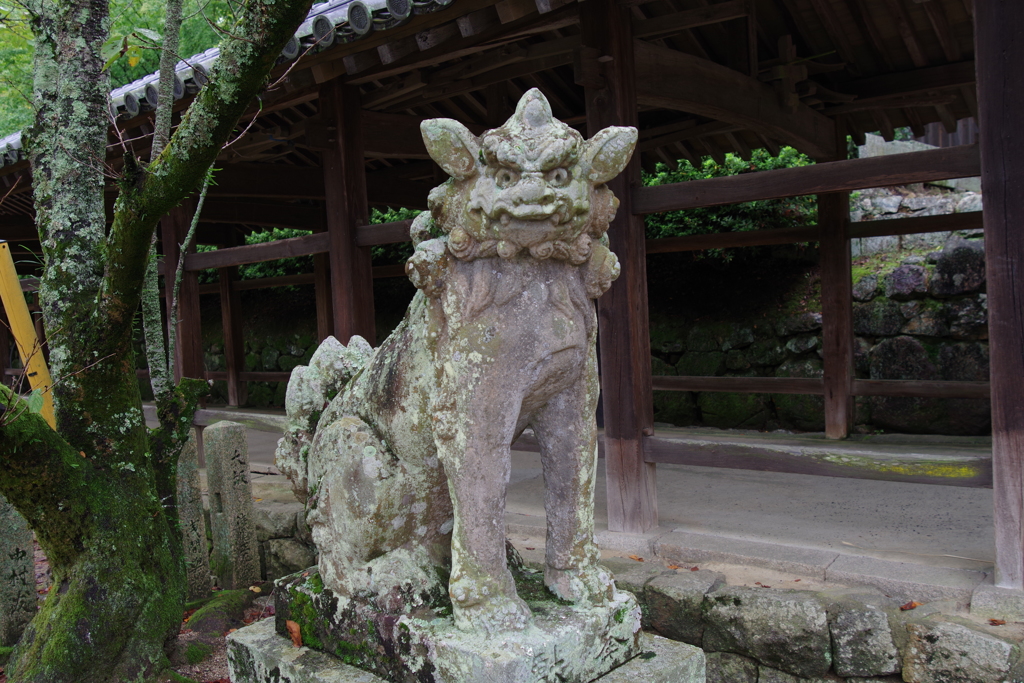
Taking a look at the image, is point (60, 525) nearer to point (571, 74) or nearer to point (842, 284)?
point (571, 74)

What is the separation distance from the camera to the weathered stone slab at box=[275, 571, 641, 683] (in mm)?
1851

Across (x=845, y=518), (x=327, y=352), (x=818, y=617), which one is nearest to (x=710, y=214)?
(x=845, y=518)

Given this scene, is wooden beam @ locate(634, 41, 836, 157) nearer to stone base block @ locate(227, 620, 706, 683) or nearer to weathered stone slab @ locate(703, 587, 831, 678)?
weathered stone slab @ locate(703, 587, 831, 678)

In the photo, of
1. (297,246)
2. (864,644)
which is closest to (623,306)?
(864,644)

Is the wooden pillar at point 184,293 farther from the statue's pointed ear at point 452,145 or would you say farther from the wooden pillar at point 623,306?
the statue's pointed ear at point 452,145

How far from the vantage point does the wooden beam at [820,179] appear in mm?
3314

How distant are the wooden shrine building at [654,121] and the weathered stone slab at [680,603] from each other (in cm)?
66

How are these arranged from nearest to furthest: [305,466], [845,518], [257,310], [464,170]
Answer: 1. [464,170]
2. [305,466]
3. [845,518]
4. [257,310]

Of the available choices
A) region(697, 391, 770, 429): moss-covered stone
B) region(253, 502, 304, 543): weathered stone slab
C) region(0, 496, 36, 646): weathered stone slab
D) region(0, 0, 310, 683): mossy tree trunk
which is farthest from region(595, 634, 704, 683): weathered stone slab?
region(697, 391, 770, 429): moss-covered stone

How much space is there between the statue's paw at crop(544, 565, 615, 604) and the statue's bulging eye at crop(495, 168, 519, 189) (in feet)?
3.43

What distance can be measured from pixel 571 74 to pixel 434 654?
15.9ft

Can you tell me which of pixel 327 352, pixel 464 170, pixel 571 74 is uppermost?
pixel 571 74

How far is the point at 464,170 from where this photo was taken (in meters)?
1.86

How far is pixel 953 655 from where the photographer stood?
293 centimetres
